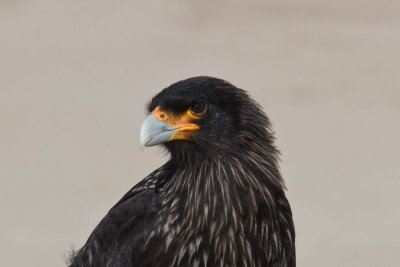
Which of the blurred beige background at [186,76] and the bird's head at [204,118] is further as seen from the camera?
the blurred beige background at [186,76]

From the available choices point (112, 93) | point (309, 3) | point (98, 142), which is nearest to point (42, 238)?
point (98, 142)

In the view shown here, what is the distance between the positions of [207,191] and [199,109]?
38 centimetres

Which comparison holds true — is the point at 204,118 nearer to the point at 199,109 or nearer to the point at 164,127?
the point at 199,109

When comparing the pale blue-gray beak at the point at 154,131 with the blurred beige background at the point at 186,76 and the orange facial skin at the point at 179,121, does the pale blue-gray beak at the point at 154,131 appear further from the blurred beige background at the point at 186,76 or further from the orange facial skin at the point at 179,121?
the blurred beige background at the point at 186,76

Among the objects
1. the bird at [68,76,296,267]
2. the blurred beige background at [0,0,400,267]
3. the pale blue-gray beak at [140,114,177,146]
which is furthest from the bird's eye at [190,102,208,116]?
the blurred beige background at [0,0,400,267]

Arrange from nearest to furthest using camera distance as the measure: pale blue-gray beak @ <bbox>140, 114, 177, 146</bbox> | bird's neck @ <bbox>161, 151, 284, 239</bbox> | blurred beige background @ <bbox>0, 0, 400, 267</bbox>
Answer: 1. pale blue-gray beak @ <bbox>140, 114, 177, 146</bbox>
2. bird's neck @ <bbox>161, 151, 284, 239</bbox>
3. blurred beige background @ <bbox>0, 0, 400, 267</bbox>

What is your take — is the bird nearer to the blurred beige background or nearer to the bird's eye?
the bird's eye

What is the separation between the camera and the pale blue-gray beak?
15.2ft

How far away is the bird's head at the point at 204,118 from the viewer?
470 cm

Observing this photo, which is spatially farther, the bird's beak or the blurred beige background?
the blurred beige background

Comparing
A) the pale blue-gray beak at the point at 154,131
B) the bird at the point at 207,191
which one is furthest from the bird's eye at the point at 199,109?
the pale blue-gray beak at the point at 154,131

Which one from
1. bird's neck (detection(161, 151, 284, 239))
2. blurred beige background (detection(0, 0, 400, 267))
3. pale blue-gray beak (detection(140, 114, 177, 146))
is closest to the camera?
pale blue-gray beak (detection(140, 114, 177, 146))

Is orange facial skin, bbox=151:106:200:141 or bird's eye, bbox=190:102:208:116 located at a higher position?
bird's eye, bbox=190:102:208:116

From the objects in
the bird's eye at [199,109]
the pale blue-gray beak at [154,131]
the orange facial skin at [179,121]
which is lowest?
the pale blue-gray beak at [154,131]
